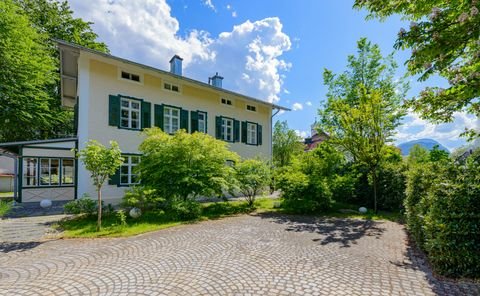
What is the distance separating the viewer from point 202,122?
1562 cm

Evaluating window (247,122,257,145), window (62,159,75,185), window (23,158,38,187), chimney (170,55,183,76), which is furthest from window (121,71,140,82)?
window (247,122,257,145)

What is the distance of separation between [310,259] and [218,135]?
39.0 ft

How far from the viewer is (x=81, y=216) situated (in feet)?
29.3

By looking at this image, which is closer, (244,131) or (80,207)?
(80,207)

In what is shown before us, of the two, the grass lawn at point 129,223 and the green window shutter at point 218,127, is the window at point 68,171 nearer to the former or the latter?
the grass lawn at point 129,223

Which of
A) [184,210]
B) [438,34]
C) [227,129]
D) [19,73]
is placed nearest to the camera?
[438,34]

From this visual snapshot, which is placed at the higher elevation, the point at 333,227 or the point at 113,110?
the point at 113,110

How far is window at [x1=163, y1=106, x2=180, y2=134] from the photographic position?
46.2ft

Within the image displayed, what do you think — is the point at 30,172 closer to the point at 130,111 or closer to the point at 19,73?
the point at 130,111

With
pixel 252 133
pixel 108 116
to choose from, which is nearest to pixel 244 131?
pixel 252 133

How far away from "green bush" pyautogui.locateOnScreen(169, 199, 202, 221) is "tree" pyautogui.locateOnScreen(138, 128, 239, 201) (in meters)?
0.51

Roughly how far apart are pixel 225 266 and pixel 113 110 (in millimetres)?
10159

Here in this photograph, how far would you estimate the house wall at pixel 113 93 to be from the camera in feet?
37.0

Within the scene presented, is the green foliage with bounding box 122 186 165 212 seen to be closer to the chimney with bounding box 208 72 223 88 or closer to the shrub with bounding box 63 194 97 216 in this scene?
the shrub with bounding box 63 194 97 216
